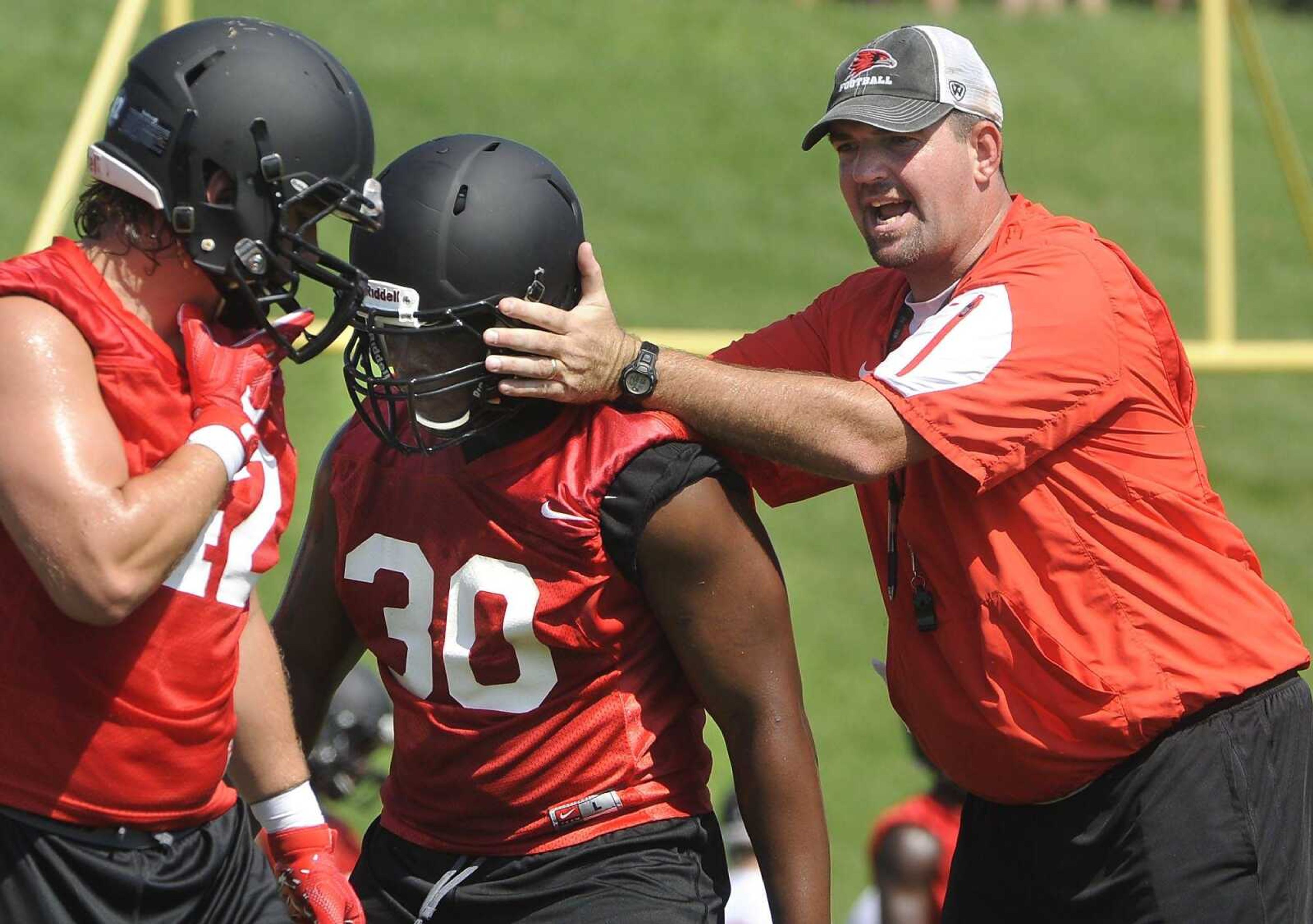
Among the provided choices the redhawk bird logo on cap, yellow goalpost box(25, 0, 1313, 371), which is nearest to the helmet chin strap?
the redhawk bird logo on cap

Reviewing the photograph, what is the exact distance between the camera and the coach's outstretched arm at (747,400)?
2.89m

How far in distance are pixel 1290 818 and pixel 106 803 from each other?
201 cm

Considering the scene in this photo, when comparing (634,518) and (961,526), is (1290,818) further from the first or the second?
(634,518)

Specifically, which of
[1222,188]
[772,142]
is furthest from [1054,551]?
[772,142]

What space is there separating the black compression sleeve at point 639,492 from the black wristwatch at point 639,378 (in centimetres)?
10

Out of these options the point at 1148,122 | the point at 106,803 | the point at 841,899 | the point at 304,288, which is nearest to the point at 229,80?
the point at 106,803

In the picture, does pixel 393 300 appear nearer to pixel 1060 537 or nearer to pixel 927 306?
pixel 927 306

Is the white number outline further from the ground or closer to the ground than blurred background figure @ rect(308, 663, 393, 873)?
further from the ground

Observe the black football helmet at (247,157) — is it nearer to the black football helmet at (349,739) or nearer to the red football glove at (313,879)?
the red football glove at (313,879)

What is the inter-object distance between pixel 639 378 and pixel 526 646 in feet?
1.56

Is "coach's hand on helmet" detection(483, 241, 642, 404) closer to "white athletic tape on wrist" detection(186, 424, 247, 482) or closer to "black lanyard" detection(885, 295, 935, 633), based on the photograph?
"white athletic tape on wrist" detection(186, 424, 247, 482)

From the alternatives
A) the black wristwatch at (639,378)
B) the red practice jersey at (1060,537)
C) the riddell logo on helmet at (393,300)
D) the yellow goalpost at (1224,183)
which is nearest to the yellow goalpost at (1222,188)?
the yellow goalpost at (1224,183)

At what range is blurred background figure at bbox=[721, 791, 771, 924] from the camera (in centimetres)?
497

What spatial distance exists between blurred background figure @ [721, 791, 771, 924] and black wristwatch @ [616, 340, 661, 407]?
2179mm
